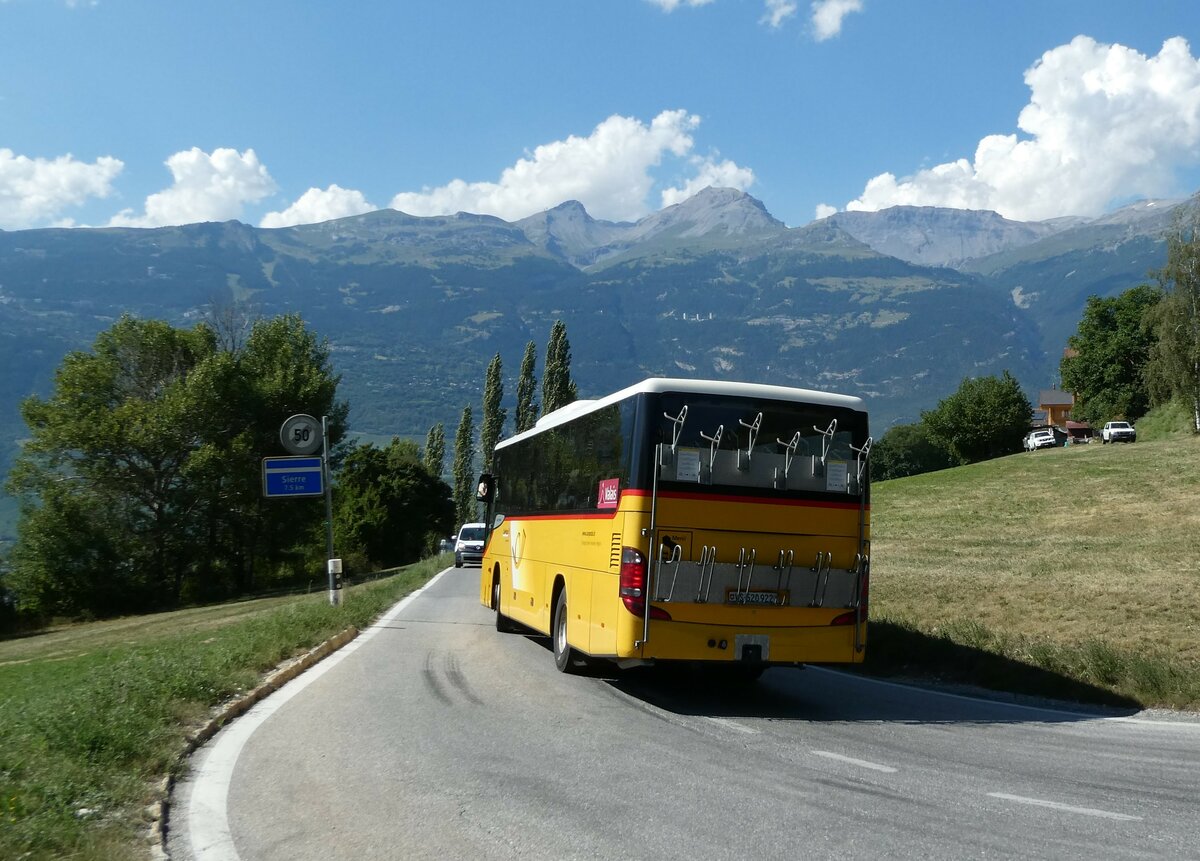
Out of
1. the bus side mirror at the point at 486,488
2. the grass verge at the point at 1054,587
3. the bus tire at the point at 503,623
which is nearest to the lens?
the grass verge at the point at 1054,587

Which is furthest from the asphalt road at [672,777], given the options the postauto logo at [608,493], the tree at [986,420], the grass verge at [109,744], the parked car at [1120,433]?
the tree at [986,420]

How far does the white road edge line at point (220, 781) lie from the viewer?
18.7ft

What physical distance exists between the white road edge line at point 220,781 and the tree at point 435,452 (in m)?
91.9

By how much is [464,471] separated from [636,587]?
10032 centimetres

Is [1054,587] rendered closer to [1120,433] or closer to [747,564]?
[747,564]

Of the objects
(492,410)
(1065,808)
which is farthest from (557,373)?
(1065,808)

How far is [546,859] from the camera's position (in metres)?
5.31

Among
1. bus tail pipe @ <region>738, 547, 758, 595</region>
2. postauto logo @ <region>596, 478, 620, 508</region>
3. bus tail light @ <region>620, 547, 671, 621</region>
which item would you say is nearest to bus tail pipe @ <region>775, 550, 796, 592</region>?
bus tail pipe @ <region>738, 547, 758, 595</region>

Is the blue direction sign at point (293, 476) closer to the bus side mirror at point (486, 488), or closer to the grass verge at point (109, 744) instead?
the bus side mirror at point (486, 488)

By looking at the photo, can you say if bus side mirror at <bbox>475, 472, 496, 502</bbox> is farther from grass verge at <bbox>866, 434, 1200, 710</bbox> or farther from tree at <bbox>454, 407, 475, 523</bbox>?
tree at <bbox>454, 407, 475, 523</bbox>

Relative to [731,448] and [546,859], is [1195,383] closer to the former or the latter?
[731,448]

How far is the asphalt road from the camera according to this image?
5656mm

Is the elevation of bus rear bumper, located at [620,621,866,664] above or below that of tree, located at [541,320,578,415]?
below

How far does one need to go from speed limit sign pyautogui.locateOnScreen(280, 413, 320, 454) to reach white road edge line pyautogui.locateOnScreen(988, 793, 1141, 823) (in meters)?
16.9
